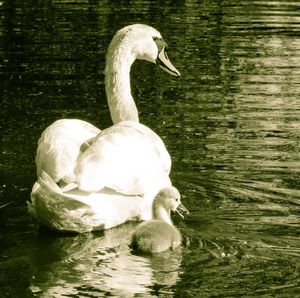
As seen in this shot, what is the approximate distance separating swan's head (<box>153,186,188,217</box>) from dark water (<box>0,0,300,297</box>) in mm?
143

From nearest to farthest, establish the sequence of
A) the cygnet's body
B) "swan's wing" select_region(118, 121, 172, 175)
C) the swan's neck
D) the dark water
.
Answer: the dark water → the cygnet's body → the swan's neck → "swan's wing" select_region(118, 121, 172, 175)

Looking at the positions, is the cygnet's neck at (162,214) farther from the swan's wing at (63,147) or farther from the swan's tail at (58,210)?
the swan's wing at (63,147)

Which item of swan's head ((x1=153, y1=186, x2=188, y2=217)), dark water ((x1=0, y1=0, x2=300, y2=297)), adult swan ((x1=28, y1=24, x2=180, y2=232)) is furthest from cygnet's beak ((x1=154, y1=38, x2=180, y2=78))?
swan's head ((x1=153, y1=186, x2=188, y2=217))

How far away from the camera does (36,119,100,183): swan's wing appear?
8273 mm

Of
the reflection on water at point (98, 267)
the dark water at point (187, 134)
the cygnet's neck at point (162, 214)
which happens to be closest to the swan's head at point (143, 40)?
the dark water at point (187, 134)

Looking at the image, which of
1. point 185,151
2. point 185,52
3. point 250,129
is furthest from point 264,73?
point 185,151

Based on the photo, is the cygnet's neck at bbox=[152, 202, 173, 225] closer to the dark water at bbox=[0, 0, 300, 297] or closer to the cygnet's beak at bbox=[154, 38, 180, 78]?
the dark water at bbox=[0, 0, 300, 297]

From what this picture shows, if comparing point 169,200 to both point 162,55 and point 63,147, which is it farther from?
point 162,55

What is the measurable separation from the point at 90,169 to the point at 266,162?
2.54 metres

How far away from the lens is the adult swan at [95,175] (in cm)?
789

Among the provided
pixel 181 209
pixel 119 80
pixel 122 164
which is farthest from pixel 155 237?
pixel 119 80

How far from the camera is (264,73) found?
14359 mm

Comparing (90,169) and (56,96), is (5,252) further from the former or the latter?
(56,96)

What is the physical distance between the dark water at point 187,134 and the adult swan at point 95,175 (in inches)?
7.6
